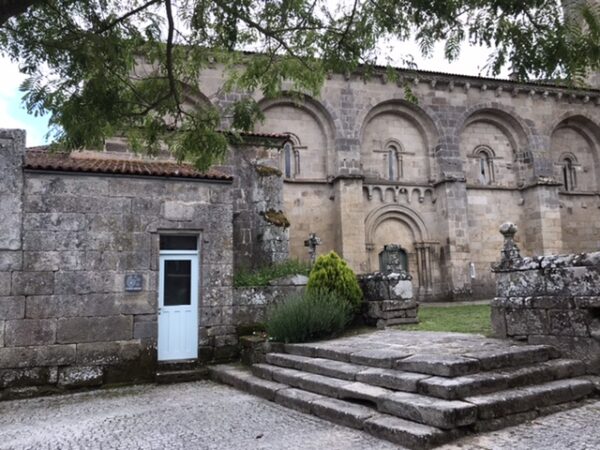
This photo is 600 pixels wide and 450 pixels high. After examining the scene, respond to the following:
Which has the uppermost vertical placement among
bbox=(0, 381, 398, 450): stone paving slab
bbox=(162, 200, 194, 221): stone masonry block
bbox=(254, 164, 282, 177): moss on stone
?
bbox=(254, 164, 282, 177): moss on stone

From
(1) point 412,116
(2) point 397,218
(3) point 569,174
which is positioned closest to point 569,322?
(2) point 397,218

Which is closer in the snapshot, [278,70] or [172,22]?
[172,22]

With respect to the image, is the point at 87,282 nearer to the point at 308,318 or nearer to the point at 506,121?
the point at 308,318

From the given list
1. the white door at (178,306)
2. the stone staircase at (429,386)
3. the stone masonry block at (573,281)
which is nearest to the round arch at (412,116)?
the white door at (178,306)

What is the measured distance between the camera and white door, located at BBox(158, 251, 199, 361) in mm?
8625

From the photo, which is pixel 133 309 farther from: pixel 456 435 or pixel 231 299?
pixel 456 435

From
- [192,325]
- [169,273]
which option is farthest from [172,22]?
[192,325]

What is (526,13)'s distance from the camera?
4719mm

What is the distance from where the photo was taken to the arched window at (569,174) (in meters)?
20.9

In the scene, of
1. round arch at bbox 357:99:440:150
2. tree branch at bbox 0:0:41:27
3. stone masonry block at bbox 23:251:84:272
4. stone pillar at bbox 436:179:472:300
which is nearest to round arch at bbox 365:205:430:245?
stone pillar at bbox 436:179:472:300

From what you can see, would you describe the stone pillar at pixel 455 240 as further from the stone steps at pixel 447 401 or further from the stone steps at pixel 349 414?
the stone steps at pixel 447 401

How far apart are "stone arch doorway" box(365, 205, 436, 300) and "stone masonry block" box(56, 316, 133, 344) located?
448 inches

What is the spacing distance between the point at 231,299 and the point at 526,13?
21.4 feet

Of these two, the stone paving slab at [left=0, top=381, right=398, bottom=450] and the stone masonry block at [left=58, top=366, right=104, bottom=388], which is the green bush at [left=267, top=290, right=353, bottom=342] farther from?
the stone masonry block at [left=58, top=366, right=104, bottom=388]
